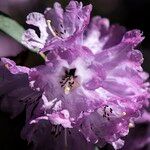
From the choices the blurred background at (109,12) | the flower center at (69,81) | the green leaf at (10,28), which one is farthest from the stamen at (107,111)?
the blurred background at (109,12)

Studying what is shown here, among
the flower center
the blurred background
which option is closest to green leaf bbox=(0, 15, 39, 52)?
the flower center

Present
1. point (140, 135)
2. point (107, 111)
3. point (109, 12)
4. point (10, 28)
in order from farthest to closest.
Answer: point (109, 12), point (140, 135), point (10, 28), point (107, 111)

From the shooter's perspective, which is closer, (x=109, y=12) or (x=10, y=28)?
(x=10, y=28)

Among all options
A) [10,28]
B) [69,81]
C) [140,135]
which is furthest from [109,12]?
[69,81]

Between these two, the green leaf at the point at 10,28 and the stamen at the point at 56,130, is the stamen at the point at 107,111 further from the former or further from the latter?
the green leaf at the point at 10,28

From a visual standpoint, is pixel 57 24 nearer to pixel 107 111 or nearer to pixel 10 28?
pixel 10 28

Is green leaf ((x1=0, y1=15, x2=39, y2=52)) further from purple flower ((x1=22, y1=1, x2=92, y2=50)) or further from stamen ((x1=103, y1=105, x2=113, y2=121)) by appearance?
stamen ((x1=103, y1=105, x2=113, y2=121))

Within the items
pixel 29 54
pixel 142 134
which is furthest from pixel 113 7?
pixel 29 54
